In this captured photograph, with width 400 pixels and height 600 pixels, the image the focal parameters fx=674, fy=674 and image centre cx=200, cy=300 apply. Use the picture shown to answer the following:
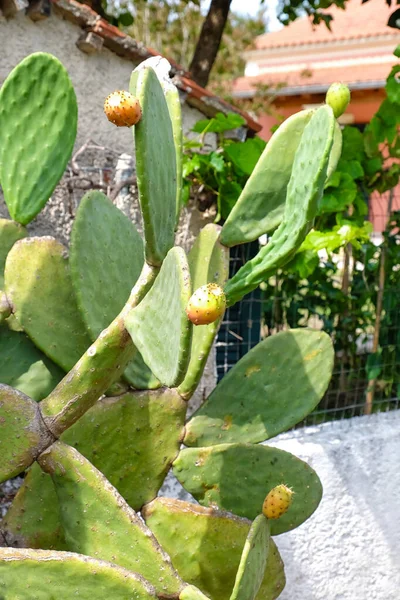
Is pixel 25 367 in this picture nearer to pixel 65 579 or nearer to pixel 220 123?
pixel 65 579

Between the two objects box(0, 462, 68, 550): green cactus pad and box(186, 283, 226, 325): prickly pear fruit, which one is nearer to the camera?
box(186, 283, 226, 325): prickly pear fruit

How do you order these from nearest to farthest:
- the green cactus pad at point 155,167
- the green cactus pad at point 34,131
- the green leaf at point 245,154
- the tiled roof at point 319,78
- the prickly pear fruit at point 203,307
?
the prickly pear fruit at point 203,307
the green cactus pad at point 155,167
the green cactus pad at point 34,131
the green leaf at point 245,154
the tiled roof at point 319,78

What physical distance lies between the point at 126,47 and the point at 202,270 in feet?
4.57

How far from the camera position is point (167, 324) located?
1.17 metres

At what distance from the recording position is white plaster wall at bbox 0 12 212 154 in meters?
2.56

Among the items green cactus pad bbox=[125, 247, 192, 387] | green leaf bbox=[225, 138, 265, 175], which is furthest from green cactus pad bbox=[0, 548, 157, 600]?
green leaf bbox=[225, 138, 265, 175]

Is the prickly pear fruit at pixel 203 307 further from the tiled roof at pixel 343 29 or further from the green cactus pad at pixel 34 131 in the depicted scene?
the tiled roof at pixel 343 29

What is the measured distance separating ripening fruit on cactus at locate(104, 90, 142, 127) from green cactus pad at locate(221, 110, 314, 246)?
489 millimetres

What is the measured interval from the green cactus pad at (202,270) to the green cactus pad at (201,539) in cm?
29

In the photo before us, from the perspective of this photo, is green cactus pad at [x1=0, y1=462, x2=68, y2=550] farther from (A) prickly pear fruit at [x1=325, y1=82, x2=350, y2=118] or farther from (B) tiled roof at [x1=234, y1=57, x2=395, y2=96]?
(B) tiled roof at [x1=234, y1=57, x2=395, y2=96]

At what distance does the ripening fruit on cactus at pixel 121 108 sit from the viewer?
1.15 meters

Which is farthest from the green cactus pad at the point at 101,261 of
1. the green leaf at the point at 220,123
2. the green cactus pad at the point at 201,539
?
the green leaf at the point at 220,123

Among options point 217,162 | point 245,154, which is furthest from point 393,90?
point 217,162

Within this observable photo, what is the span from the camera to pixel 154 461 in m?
1.70
